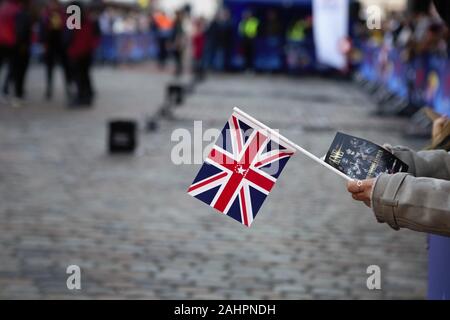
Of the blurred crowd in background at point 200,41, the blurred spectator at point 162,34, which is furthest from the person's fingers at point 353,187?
the blurred spectator at point 162,34

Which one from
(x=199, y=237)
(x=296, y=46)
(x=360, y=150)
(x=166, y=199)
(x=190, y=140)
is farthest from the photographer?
(x=296, y=46)

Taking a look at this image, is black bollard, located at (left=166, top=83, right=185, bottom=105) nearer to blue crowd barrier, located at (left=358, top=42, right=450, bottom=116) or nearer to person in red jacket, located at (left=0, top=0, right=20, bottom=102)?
person in red jacket, located at (left=0, top=0, right=20, bottom=102)

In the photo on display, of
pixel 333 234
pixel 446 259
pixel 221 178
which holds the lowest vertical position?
pixel 333 234

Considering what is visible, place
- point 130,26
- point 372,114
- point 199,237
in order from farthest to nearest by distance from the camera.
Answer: point 130,26, point 372,114, point 199,237

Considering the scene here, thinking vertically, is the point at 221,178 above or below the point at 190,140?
above

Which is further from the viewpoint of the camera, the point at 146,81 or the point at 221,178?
the point at 146,81

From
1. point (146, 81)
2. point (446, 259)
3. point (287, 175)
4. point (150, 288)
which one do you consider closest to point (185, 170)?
point (287, 175)

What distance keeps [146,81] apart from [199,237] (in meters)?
18.9

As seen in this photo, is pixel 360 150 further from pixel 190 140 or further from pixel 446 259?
pixel 190 140

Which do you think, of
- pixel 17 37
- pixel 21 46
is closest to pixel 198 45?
pixel 21 46

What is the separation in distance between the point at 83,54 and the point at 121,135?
20.0 feet

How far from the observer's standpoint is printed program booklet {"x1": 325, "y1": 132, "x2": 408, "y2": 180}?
3256 millimetres

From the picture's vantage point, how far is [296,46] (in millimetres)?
29891

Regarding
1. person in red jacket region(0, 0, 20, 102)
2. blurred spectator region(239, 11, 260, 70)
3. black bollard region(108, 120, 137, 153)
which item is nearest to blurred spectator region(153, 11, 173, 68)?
blurred spectator region(239, 11, 260, 70)
